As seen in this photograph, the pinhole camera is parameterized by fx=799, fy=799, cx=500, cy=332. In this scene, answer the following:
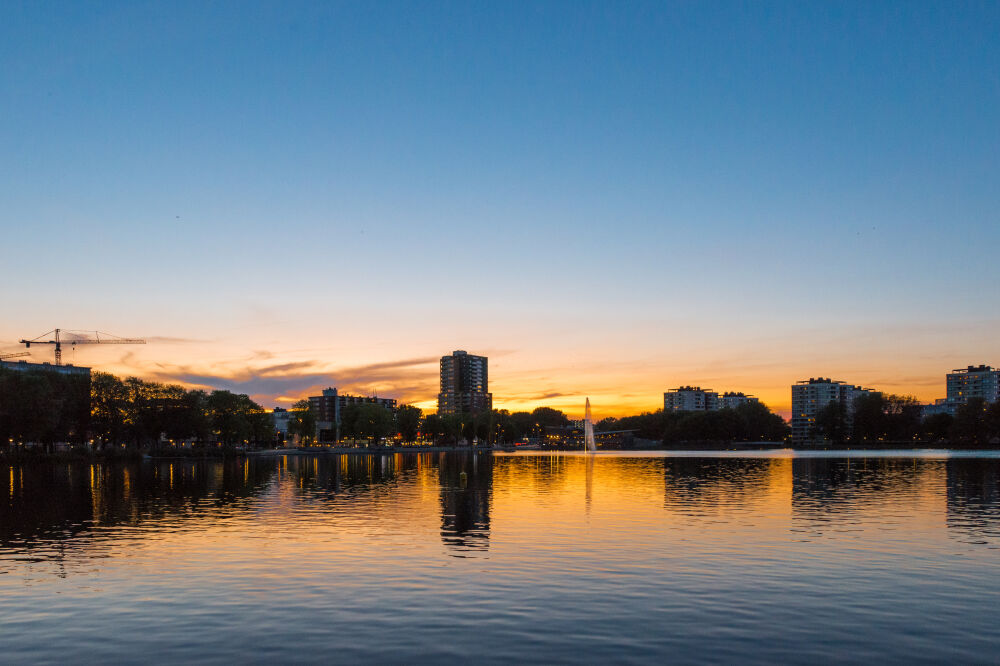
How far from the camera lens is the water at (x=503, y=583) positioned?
2048 cm

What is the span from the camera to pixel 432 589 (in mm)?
27469

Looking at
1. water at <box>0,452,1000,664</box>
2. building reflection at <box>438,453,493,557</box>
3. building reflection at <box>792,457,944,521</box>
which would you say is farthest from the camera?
building reflection at <box>792,457,944,521</box>

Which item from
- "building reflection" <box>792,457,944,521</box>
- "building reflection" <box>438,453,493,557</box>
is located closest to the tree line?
"building reflection" <box>438,453,493,557</box>

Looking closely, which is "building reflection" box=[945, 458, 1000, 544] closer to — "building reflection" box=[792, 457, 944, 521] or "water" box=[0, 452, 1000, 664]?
"water" box=[0, 452, 1000, 664]

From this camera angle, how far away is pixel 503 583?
28516 mm

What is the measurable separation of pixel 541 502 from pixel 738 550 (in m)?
28.3

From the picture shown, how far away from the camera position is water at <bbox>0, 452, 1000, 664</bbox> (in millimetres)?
20484

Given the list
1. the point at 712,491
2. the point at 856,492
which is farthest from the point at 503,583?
the point at 856,492

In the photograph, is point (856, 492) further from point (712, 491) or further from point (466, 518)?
point (466, 518)

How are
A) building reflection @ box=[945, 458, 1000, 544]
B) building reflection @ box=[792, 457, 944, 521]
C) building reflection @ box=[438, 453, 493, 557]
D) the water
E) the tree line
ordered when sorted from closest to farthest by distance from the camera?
the water < building reflection @ box=[438, 453, 493, 557] < building reflection @ box=[945, 458, 1000, 544] < building reflection @ box=[792, 457, 944, 521] < the tree line

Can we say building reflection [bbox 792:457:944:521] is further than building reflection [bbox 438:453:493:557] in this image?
Yes

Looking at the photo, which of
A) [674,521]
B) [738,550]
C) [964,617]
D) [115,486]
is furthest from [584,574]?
[115,486]

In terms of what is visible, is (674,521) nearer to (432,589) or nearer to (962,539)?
(962,539)

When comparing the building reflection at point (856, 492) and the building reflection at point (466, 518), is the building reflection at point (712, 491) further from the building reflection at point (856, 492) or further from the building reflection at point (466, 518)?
the building reflection at point (466, 518)
